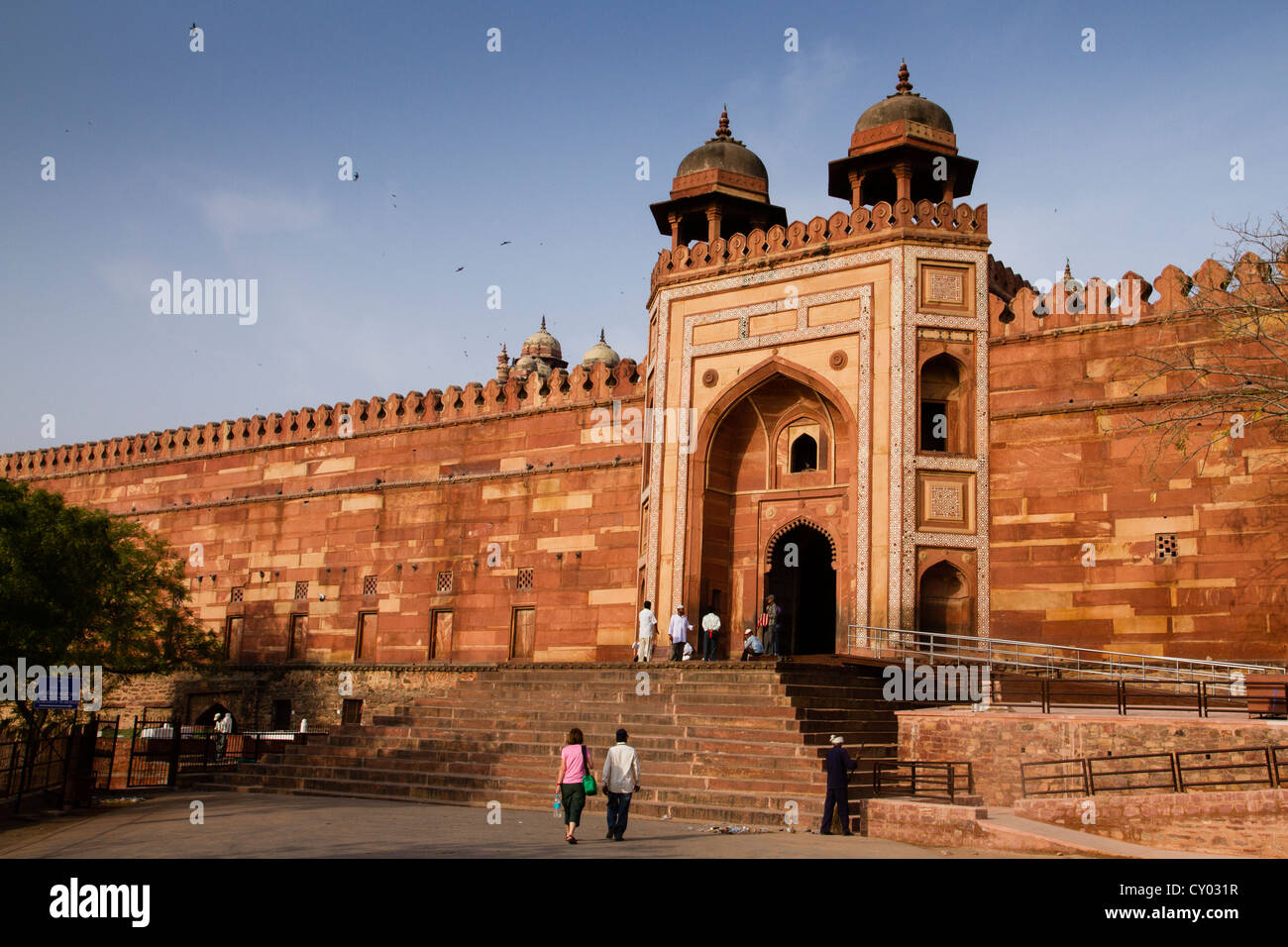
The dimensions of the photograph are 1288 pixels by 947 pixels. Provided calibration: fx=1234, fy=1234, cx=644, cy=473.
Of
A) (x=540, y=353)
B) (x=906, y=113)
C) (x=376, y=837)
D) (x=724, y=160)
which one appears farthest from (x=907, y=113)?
(x=540, y=353)

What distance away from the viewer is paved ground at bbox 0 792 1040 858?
10.0 meters

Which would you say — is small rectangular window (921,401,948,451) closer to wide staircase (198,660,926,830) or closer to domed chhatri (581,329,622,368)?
wide staircase (198,660,926,830)

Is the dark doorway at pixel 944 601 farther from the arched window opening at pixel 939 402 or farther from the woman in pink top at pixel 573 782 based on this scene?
the woman in pink top at pixel 573 782

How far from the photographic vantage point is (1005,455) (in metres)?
18.1

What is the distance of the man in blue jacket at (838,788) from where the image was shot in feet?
39.2

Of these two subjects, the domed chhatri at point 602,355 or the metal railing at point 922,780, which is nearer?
the metal railing at point 922,780

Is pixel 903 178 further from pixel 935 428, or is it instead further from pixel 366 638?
pixel 366 638

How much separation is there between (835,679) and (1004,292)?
7318 millimetres

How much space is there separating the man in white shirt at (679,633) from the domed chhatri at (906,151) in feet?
23.3

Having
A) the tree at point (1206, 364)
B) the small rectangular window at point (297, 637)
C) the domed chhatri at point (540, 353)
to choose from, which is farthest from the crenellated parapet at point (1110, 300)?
the domed chhatri at point (540, 353)

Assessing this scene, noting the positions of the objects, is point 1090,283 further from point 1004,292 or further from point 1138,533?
point 1138,533

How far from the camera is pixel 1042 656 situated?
1697 centimetres

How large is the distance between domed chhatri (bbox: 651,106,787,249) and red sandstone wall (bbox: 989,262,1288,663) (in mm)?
5048

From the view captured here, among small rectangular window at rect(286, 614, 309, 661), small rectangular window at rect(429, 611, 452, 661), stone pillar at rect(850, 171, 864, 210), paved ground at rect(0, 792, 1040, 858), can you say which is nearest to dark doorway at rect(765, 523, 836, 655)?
stone pillar at rect(850, 171, 864, 210)
